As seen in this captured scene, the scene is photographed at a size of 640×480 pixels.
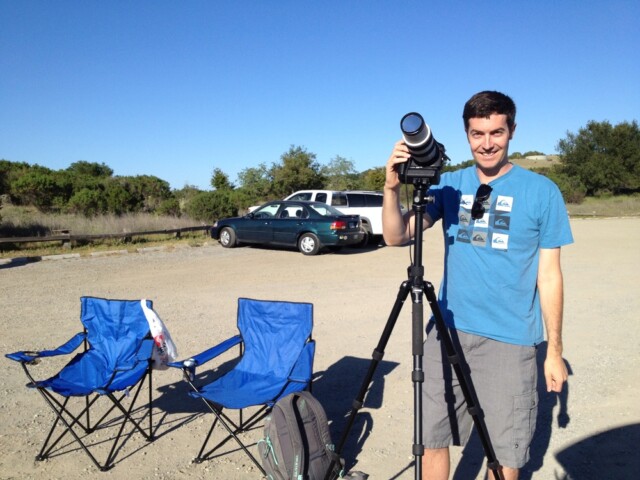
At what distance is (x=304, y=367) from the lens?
3715mm

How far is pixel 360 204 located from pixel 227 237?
4067 millimetres

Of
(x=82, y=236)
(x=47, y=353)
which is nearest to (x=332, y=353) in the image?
(x=47, y=353)

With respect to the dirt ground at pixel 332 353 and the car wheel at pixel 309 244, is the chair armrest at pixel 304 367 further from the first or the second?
the car wheel at pixel 309 244

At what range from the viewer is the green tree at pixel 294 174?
34.3 m

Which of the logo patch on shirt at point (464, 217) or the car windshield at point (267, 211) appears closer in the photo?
the logo patch on shirt at point (464, 217)

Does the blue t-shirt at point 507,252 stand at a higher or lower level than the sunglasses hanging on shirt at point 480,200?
lower

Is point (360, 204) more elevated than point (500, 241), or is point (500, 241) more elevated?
→ point (360, 204)

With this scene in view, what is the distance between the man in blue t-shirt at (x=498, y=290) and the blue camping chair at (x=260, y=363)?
1263 mm

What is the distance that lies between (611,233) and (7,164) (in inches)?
1338

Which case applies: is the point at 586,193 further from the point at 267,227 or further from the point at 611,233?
the point at 267,227

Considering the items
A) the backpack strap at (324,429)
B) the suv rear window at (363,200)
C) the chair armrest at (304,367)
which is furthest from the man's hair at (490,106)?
the suv rear window at (363,200)

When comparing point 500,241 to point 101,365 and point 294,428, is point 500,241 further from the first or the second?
point 101,365

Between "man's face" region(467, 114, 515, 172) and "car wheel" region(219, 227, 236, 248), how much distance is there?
1307 cm

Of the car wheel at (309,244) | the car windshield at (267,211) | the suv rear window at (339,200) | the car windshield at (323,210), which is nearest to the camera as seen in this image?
the car wheel at (309,244)
